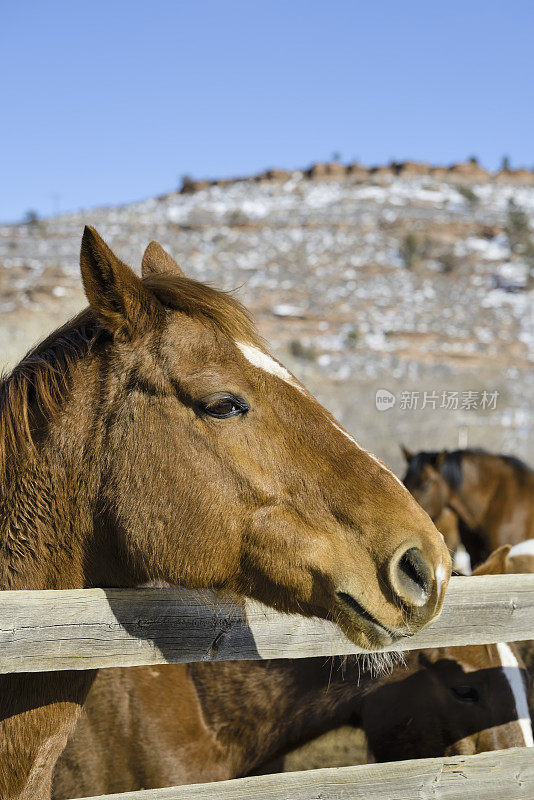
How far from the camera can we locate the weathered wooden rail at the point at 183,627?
209 cm

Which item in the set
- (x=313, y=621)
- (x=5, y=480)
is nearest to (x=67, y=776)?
(x=313, y=621)

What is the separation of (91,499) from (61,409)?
29 cm

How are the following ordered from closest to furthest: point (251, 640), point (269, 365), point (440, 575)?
point (440, 575) < point (269, 365) < point (251, 640)

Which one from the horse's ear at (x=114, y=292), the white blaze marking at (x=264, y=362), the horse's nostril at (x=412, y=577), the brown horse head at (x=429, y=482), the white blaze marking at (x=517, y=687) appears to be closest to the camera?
the horse's nostril at (x=412, y=577)

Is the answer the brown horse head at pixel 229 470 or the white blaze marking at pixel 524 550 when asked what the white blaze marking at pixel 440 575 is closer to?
the brown horse head at pixel 229 470

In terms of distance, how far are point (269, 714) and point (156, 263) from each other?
2.09m

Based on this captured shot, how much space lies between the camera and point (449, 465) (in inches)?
317

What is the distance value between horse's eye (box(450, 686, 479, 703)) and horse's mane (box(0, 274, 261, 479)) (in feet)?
6.08

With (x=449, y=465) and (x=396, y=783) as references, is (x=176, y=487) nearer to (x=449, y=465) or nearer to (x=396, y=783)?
(x=396, y=783)

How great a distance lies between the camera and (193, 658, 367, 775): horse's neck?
320cm

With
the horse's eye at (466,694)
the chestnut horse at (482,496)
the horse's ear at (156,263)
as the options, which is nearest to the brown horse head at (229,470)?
the horse's ear at (156,263)

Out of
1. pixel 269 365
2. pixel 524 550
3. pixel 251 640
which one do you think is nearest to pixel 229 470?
pixel 269 365

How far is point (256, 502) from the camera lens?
2043 mm

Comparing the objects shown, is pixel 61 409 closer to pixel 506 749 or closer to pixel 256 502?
pixel 256 502
